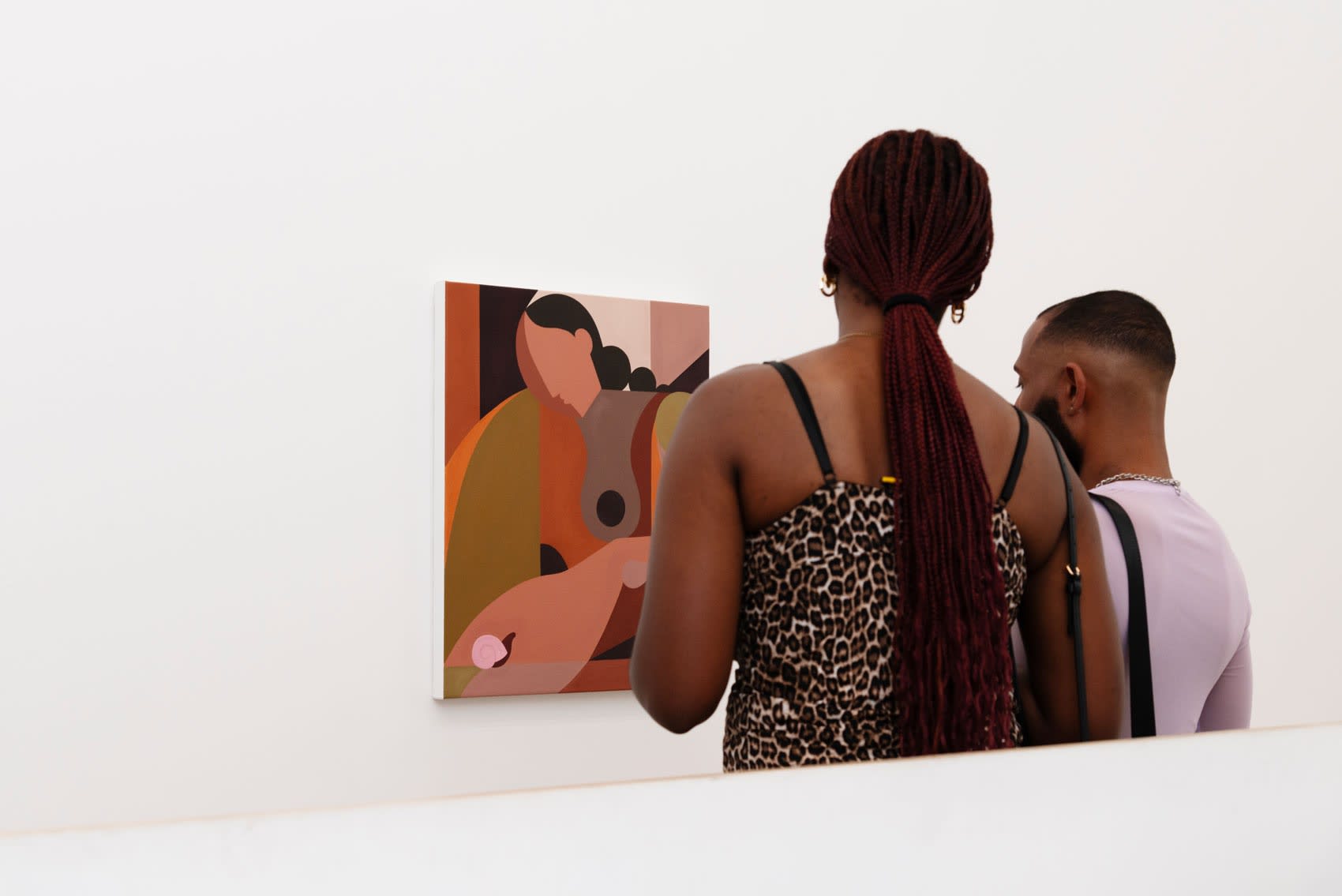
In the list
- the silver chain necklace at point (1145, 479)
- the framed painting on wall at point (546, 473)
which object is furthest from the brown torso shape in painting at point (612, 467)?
the silver chain necklace at point (1145, 479)

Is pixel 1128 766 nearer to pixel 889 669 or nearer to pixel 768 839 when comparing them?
pixel 768 839

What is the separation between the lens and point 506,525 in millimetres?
2775

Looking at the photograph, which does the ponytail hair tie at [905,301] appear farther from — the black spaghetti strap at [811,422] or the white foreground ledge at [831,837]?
the white foreground ledge at [831,837]

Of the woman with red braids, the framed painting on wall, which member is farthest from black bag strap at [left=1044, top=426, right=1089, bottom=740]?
the framed painting on wall

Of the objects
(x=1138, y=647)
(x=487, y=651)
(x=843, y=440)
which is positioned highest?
(x=843, y=440)

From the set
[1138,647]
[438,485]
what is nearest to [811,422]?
[1138,647]

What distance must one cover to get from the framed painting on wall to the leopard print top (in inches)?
64.1

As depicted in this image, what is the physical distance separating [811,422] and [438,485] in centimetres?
173

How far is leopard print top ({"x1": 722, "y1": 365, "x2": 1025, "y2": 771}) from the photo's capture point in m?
1.13

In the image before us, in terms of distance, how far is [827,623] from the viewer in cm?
114

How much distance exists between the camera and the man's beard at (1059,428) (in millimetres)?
1563

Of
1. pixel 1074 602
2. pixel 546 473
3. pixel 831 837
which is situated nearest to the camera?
pixel 831 837

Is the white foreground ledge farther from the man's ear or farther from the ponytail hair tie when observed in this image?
the man's ear

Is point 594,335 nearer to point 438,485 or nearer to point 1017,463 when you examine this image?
point 438,485
